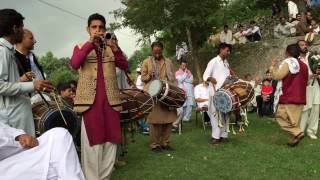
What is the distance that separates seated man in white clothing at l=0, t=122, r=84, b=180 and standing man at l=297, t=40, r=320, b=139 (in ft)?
22.7

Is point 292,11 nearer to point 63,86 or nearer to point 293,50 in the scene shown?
point 293,50

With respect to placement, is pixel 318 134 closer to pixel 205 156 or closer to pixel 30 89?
pixel 205 156

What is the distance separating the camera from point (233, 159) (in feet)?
26.3

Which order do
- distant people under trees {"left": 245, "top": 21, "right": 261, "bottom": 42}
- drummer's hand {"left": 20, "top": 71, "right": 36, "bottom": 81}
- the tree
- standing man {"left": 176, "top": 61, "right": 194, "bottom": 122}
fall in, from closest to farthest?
drummer's hand {"left": 20, "top": 71, "right": 36, "bottom": 81} < standing man {"left": 176, "top": 61, "right": 194, "bottom": 122} < the tree < distant people under trees {"left": 245, "top": 21, "right": 261, "bottom": 42}

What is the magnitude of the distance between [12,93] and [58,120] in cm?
122

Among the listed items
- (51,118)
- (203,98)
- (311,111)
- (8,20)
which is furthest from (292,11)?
(8,20)

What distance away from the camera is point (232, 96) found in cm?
903

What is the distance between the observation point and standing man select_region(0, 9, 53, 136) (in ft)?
15.2

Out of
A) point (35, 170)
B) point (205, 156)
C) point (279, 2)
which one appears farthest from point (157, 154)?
point (279, 2)

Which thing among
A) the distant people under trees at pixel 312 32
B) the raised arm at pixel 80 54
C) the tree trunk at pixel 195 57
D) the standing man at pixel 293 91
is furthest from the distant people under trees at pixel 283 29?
the raised arm at pixel 80 54

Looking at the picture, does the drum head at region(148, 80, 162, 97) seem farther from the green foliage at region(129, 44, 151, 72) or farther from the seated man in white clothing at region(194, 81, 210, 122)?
the green foliage at region(129, 44, 151, 72)

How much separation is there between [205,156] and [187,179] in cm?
156

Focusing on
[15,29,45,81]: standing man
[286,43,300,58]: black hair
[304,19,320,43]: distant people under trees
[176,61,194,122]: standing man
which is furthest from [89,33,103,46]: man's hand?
[304,19,320,43]: distant people under trees

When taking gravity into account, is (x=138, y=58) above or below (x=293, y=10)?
below
